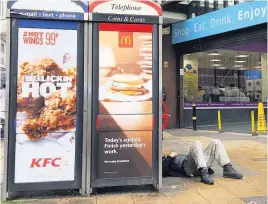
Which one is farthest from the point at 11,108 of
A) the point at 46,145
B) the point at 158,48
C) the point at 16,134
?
the point at 158,48

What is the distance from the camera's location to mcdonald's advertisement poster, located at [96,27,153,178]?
16.1ft

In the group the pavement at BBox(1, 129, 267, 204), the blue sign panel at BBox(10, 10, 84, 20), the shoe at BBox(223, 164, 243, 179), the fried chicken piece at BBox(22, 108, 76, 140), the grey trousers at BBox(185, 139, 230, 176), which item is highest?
the blue sign panel at BBox(10, 10, 84, 20)

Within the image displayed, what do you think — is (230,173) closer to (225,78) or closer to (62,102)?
(62,102)

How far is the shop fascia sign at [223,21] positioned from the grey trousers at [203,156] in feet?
19.5

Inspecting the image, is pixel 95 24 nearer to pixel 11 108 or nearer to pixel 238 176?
pixel 11 108

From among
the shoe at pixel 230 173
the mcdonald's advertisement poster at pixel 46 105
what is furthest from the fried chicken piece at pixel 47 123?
the shoe at pixel 230 173

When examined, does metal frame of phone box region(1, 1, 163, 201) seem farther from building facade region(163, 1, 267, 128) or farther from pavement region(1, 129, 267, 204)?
building facade region(163, 1, 267, 128)

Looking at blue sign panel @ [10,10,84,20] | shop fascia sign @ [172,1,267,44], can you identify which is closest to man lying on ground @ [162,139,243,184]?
blue sign panel @ [10,10,84,20]

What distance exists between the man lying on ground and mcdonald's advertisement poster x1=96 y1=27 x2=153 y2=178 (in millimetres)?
1054

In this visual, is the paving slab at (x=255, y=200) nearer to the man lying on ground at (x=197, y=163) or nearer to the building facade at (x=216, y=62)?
the man lying on ground at (x=197, y=163)

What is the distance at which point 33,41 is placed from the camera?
4.72 m

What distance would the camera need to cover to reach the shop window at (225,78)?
15.9m

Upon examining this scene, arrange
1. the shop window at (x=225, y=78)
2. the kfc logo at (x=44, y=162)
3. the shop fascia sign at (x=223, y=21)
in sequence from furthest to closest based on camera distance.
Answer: the shop window at (x=225, y=78), the shop fascia sign at (x=223, y=21), the kfc logo at (x=44, y=162)

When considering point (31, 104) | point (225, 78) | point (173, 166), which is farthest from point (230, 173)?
point (225, 78)
